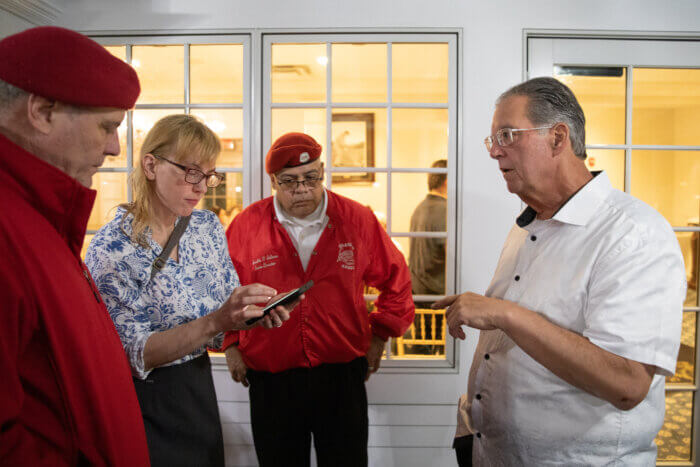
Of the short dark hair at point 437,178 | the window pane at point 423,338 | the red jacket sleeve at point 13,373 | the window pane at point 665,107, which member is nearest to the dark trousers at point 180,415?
the red jacket sleeve at point 13,373

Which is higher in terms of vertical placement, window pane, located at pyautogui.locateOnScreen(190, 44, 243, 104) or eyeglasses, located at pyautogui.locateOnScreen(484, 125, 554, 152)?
window pane, located at pyautogui.locateOnScreen(190, 44, 243, 104)

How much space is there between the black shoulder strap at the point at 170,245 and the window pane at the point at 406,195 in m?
1.41

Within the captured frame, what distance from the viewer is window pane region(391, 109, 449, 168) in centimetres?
257

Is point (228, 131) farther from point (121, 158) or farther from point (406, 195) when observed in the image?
point (406, 195)

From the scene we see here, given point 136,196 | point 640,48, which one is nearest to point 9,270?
point 136,196

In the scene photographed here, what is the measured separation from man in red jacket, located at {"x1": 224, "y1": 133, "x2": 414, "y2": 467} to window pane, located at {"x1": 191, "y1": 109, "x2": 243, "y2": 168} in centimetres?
73

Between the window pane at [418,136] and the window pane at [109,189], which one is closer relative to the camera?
the window pane at [418,136]

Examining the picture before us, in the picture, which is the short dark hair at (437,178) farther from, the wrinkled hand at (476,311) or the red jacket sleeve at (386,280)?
the wrinkled hand at (476,311)

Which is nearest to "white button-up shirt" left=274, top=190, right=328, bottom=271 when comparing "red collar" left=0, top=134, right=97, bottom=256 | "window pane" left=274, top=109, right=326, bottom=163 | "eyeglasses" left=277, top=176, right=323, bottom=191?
"eyeglasses" left=277, top=176, right=323, bottom=191

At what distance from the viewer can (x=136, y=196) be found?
142 centimetres

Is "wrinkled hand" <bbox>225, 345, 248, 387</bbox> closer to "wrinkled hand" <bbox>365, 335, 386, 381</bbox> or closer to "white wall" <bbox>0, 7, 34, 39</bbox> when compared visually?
"wrinkled hand" <bbox>365, 335, 386, 381</bbox>

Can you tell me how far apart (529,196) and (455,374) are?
1545mm

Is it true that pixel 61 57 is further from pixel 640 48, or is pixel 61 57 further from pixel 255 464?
pixel 640 48

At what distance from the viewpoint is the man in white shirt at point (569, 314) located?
108cm
